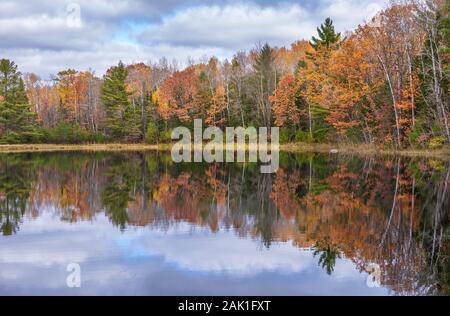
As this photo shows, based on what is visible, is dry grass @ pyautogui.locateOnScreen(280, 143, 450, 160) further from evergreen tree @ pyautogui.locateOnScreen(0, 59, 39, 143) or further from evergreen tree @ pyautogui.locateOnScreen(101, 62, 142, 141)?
evergreen tree @ pyautogui.locateOnScreen(0, 59, 39, 143)

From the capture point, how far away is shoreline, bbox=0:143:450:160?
119 feet

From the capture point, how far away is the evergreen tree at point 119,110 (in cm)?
6756

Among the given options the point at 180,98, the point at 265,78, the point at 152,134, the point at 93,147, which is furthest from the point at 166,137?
the point at 265,78

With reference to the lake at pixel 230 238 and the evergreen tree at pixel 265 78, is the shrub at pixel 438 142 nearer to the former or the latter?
the lake at pixel 230 238

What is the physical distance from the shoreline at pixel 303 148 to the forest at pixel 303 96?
25.4 inches

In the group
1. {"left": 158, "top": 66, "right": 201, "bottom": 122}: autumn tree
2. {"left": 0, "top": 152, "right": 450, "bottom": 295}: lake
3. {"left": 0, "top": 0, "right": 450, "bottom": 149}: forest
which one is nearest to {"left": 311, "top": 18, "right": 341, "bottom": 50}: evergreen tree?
{"left": 0, "top": 0, "right": 450, "bottom": 149}: forest

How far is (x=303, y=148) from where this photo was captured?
5303 centimetres

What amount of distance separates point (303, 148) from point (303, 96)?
17.6 feet

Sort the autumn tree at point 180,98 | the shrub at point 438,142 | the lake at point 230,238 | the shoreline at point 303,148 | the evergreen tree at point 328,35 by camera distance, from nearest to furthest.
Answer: the lake at point 230,238 < the shrub at point 438,142 < the shoreline at point 303,148 < the evergreen tree at point 328,35 < the autumn tree at point 180,98

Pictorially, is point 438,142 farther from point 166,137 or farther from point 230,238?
point 166,137

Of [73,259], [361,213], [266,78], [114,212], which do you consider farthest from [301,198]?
[266,78]

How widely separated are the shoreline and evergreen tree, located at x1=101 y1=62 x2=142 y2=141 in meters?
3.38

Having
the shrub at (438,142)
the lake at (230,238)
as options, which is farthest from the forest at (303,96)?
the lake at (230,238)

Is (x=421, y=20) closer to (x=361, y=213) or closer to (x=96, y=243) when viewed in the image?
(x=361, y=213)
